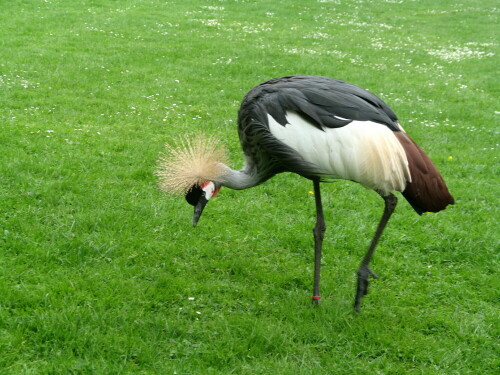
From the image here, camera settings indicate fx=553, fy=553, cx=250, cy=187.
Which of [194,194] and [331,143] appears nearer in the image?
[331,143]

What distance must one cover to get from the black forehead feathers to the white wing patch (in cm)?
67

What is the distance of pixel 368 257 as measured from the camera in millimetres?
3650

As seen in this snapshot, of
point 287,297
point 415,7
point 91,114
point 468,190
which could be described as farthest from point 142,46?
point 415,7

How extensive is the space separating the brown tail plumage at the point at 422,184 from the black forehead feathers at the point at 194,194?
132cm

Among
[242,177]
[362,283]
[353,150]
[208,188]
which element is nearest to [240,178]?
[242,177]

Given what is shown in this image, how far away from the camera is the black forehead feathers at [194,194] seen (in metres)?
3.69

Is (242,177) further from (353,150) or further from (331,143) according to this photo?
(353,150)

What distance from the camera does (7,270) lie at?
3.80 metres

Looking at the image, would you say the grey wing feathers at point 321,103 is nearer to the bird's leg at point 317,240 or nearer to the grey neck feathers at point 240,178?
the grey neck feathers at point 240,178

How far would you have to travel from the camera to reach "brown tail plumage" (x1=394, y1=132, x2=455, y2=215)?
3.40 meters

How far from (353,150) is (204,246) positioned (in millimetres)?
1701

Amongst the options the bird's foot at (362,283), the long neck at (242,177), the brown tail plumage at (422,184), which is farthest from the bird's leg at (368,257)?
the long neck at (242,177)

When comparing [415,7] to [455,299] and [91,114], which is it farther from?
[455,299]

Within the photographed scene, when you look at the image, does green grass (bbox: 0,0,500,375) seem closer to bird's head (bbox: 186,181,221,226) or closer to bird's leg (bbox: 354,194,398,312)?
bird's leg (bbox: 354,194,398,312)
